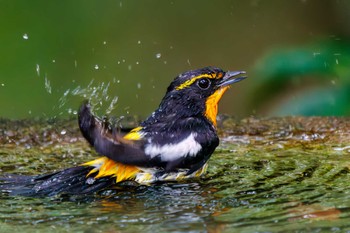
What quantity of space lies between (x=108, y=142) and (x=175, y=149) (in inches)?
19.5

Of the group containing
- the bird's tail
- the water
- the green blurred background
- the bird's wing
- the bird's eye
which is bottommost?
the water

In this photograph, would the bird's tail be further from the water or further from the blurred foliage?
the blurred foliage

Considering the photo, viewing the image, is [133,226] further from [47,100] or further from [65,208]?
[47,100]

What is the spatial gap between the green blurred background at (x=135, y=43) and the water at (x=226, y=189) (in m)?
2.43

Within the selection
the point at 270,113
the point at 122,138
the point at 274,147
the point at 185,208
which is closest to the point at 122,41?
the point at 270,113

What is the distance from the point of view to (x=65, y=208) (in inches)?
162

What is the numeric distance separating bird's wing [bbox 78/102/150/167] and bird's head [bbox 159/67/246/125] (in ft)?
1.84

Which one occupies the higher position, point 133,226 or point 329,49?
point 329,49

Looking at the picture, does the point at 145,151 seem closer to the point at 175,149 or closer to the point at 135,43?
the point at 175,149

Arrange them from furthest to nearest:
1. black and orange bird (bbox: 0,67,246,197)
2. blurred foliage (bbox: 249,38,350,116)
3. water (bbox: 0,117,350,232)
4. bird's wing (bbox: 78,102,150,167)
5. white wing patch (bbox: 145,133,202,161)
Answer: blurred foliage (bbox: 249,38,350,116) → white wing patch (bbox: 145,133,202,161) → black and orange bird (bbox: 0,67,246,197) → bird's wing (bbox: 78,102,150,167) → water (bbox: 0,117,350,232)

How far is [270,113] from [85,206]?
4171mm

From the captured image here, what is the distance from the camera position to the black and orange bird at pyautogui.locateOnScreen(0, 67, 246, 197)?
444 cm

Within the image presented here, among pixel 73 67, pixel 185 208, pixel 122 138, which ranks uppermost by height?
pixel 73 67

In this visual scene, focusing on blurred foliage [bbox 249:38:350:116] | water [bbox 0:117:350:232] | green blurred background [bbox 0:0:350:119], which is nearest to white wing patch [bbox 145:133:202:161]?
water [bbox 0:117:350:232]
